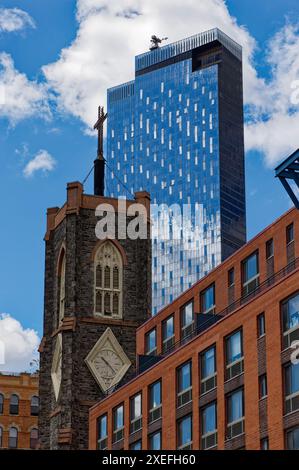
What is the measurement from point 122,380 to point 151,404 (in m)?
23.5

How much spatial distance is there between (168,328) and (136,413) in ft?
28.3

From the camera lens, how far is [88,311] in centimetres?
9294

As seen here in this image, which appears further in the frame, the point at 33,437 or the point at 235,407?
the point at 33,437

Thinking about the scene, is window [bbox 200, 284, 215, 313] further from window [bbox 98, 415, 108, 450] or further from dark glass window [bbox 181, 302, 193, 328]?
window [bbox 98, 415, 108, 450]

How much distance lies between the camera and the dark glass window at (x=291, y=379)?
5175cm

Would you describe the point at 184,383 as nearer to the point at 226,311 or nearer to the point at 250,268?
the point at 226,311

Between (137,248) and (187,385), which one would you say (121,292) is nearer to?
(137,248)

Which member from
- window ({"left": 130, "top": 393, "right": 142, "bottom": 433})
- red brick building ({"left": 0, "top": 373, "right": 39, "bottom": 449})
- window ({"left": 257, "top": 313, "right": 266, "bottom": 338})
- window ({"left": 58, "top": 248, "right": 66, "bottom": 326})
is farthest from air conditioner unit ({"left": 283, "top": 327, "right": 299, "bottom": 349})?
red brick building ({"left": 0, "top": 373, "right": 39, "bottom": 449})

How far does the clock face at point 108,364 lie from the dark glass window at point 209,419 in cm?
3036

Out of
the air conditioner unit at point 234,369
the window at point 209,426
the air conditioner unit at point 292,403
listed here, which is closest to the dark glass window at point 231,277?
the window at point 209,426

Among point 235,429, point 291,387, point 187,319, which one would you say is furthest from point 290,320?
point 187,319

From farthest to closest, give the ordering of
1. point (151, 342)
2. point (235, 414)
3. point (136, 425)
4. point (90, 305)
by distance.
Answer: point (90, 305) → point (151, 342) → point (136, 425) → point (235, 414)

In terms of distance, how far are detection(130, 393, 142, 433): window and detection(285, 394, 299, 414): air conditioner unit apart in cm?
1799

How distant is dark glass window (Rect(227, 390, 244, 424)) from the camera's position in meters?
56.8
